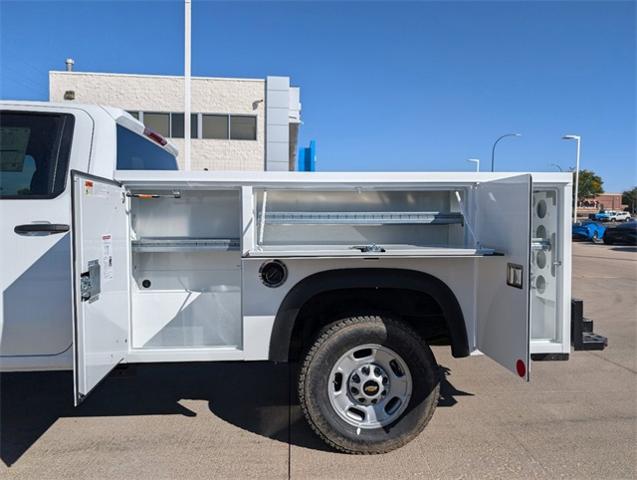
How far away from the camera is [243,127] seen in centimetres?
2444

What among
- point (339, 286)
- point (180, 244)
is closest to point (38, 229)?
point (180, 244)

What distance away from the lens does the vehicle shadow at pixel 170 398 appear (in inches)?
137

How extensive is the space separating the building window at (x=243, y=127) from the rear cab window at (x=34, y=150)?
21850mm

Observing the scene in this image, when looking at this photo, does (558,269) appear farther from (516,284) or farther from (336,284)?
(336,284)

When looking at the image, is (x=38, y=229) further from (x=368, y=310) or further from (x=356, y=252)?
(x=368, y=310)

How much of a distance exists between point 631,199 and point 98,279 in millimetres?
94502

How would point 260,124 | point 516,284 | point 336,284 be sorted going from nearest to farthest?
point 516,284, point 336,284, point 260,124

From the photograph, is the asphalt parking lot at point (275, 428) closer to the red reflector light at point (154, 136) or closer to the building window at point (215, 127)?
the red reflector light at point (154, 136)

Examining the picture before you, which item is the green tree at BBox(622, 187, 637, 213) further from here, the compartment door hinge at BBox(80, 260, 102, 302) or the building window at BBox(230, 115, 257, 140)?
the compartment door hinge at BBox(80, 260, 102, 302)

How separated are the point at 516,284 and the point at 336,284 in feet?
3.52

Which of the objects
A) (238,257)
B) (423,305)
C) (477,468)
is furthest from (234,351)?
(477,468)

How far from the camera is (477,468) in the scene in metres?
3.03

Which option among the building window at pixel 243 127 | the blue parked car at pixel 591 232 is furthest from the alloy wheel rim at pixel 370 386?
the blue parked car at pixel 591 232

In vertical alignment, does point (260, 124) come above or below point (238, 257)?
above
